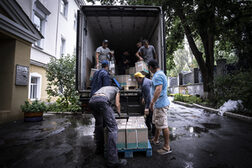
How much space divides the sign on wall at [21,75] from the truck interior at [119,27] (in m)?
2.77

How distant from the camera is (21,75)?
18.6ft

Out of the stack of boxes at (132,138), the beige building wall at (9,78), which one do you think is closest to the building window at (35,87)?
the beige building wall at (9,78)

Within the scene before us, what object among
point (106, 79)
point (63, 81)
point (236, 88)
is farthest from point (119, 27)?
point (236, 88)

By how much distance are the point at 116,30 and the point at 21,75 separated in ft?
14.8

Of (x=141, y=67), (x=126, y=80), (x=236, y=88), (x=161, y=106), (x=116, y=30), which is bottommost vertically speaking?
(x=161, y=106)

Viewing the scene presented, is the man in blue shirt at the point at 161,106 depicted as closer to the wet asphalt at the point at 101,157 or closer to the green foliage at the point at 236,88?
the wet asphalt at the point at 101,157

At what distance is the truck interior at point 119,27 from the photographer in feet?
15.6

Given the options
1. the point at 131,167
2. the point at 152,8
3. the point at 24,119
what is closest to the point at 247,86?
the point at 152,8

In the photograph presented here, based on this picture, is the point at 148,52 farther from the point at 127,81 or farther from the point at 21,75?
the point at 21,75

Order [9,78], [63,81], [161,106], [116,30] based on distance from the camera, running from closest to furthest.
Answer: [161,106]
[9,78]
[116,30]
[63,81]

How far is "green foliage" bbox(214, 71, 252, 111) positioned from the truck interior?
3928 millimetres

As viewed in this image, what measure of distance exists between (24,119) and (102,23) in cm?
492

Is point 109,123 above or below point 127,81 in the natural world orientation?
below

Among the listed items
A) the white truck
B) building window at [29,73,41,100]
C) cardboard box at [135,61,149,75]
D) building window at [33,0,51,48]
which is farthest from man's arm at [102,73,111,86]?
building window at [33,0,51,48]
